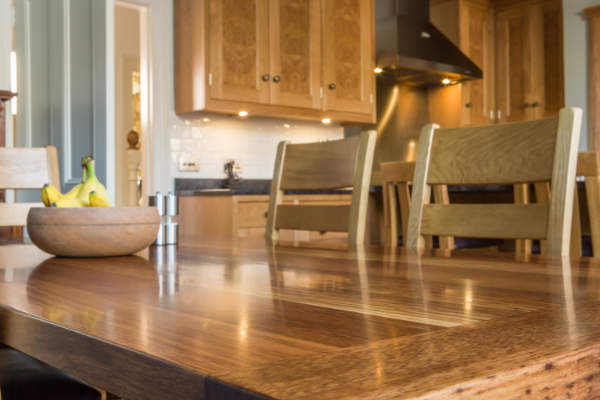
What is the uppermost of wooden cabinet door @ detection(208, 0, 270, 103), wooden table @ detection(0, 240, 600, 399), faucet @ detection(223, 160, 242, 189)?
wooden cabinet door @ detection(208, 0, 270, 103)

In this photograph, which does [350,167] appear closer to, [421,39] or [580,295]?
[580,295]

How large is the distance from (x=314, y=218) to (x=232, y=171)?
8.67ft

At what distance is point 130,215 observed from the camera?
1.15 meters

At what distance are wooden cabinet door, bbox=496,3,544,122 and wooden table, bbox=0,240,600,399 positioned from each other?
504cm

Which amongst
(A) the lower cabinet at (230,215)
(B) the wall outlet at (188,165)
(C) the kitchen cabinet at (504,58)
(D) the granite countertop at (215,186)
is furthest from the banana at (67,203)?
(C) the kitchen cabinet at (504,58)

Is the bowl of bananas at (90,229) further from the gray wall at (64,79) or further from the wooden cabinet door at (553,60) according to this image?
the wooden cabinet door at (553,60)

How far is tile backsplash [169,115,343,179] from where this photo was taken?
4074mm

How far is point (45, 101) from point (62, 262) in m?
2.71

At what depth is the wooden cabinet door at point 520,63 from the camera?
221 inches

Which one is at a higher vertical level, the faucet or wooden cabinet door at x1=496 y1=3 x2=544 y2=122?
wooden cabinet door at x1=496 y1=3 x2=544 y2=122

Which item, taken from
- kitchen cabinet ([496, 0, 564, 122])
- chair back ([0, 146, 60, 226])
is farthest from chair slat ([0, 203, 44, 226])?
kitchen cabinet ([496, 0, 564, 122])

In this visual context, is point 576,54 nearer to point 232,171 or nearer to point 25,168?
point 232,171

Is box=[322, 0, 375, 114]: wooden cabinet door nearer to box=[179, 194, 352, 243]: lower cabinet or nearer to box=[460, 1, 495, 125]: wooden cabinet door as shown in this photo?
box=[179, 194, 352, 243]: lower cabinet

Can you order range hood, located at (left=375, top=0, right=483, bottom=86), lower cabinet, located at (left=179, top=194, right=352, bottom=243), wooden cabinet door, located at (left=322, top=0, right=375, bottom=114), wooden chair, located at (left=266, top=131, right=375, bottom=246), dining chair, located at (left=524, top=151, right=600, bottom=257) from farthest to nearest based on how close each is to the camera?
range hood, located at (left=375, top=0, right=483, bottom=86) < wooden cabinet door, located at (left=322, top=0, right=375, bottom=114) < lower cabinet, located at (left=179, top=194, right=352, bottom=243) < dining chair, located at (left=524, top=151, right=600, bottom=257) < wooden chair, located at (left=266, top=131, right=375, bottom=246)
